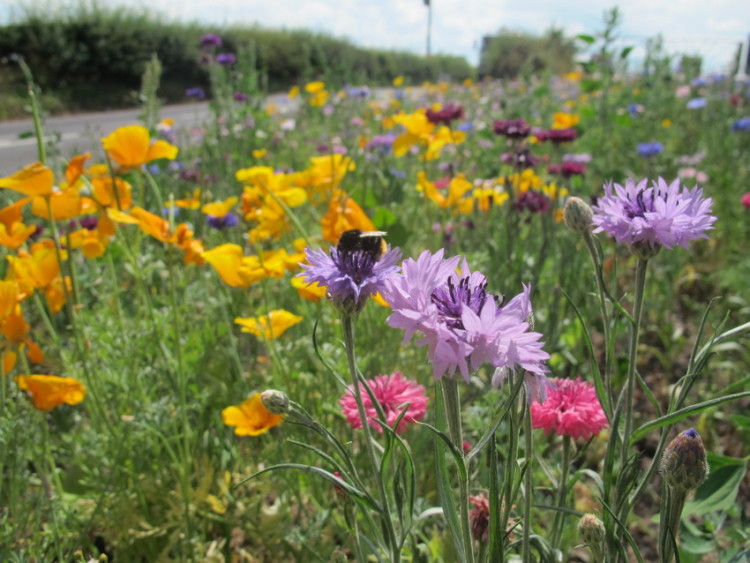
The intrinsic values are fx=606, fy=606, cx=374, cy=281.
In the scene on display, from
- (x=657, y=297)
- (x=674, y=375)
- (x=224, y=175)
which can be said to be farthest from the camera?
(x=224, y=175)

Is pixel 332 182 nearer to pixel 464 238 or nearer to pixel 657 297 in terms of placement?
pixel 464 238

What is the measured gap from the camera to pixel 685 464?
661 mm

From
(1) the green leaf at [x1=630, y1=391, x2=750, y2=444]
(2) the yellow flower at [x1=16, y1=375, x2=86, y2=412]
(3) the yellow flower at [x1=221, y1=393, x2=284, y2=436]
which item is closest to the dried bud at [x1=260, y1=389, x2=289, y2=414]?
(1) the green leaf at [x1=630, y1=391, x2=750, y2=444]

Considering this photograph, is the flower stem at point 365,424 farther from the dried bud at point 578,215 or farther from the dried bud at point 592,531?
the dried bud at point 578,215

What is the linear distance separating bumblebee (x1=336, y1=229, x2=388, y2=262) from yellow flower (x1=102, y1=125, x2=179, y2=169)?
0.81 metres

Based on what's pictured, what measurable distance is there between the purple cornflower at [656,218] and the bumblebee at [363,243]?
0.29 metres

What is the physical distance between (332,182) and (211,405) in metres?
0.72

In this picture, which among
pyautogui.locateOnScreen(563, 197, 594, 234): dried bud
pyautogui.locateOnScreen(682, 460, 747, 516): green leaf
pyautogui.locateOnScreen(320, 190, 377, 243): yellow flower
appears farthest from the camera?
pyautogui.locateOnScreen(320, 190, 377, 243): yellow flower

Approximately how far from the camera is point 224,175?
3285 millimetres

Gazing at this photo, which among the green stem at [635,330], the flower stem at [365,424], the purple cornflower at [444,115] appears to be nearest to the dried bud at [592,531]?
the green stem at [635,330]

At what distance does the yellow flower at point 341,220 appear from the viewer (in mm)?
1417

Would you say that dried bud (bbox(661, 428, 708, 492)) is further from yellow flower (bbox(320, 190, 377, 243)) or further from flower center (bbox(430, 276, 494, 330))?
yellow flower (bbox(320, 190, 377, 243))

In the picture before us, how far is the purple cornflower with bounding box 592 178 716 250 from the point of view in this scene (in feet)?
2.38

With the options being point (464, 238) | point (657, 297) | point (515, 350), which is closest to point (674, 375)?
point (657, 297)
